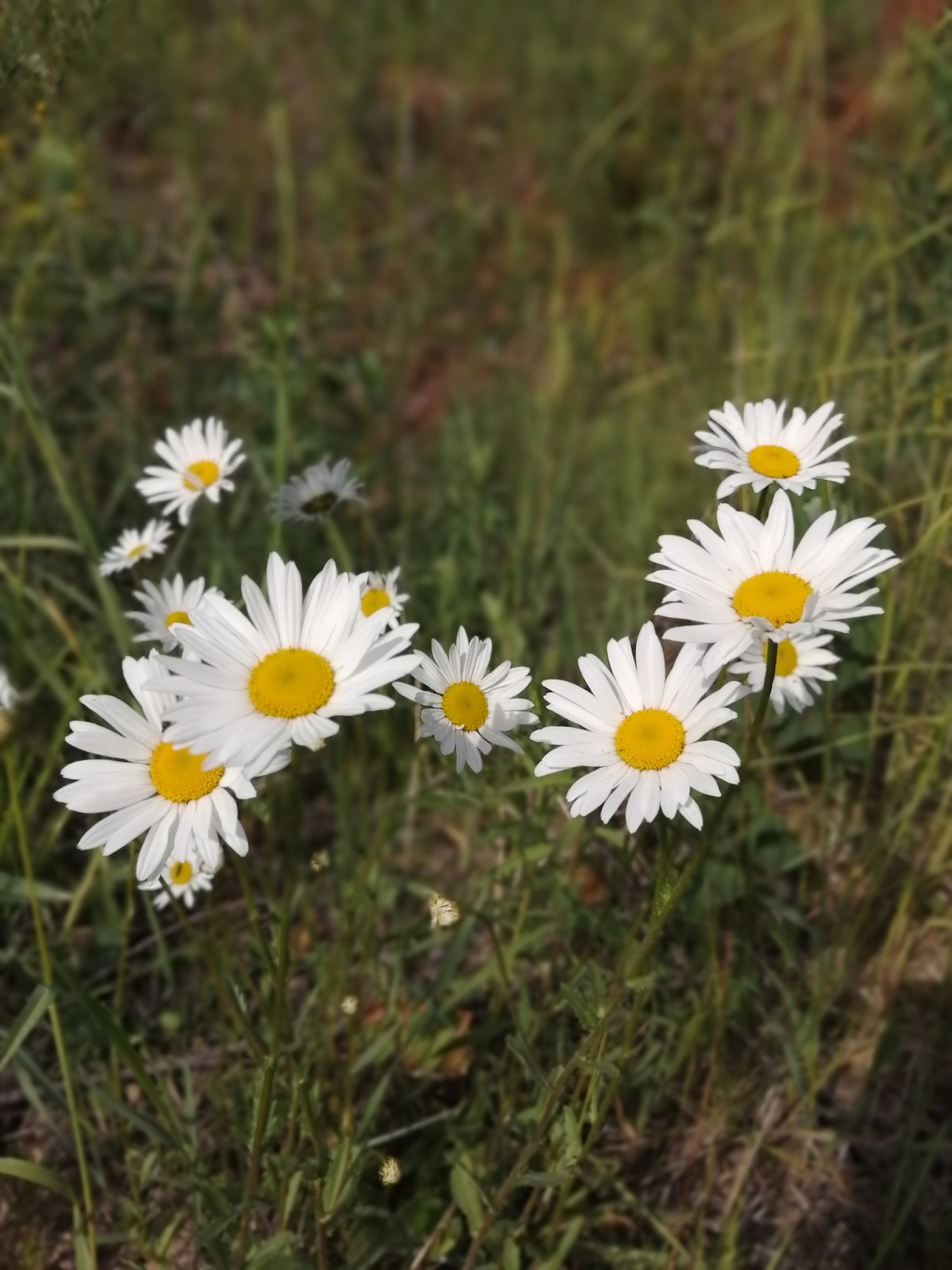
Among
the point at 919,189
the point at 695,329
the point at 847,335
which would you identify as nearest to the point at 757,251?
the point at 695,329

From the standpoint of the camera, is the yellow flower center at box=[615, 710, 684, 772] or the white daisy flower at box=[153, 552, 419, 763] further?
the yellow flower center at box=[615, 710, 684, 772]

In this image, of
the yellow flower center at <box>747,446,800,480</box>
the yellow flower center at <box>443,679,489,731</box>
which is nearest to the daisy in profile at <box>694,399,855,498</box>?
the yellow flower center at <box>747,446,800,480</box>

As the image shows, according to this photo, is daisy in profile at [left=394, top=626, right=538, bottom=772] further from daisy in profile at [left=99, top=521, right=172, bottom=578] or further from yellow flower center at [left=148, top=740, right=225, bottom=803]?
daisy in profile at [left=99, top=521, right=172, bottom=578]

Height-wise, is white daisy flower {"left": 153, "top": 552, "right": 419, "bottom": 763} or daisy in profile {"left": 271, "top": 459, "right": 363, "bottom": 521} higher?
daisy in profile {"left": 271, "top": 459, "right": 363, "bottom": 521}

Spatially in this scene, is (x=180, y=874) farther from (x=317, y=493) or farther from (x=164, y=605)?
(x=317, y=493)

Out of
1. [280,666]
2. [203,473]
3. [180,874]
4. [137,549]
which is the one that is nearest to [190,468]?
[203,473]

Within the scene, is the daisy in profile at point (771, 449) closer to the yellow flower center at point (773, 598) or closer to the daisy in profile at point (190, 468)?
the yellow flower center at point (773, 598)
